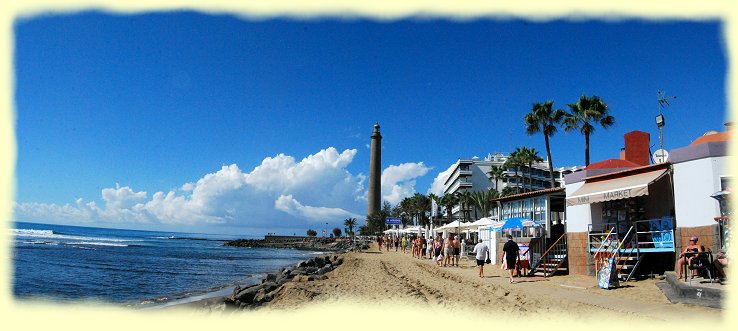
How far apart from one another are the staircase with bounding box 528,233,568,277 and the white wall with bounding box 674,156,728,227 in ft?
14.1

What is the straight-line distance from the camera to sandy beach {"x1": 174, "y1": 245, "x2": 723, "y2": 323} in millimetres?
8484

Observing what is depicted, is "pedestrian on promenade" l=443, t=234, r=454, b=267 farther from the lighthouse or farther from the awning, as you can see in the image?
the lighthouse

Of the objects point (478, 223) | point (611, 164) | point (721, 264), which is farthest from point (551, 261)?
point (478, 223)

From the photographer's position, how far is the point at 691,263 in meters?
9.60

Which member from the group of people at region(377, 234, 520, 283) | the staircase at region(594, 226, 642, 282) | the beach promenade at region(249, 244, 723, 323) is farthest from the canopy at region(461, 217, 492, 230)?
the staircase at region(594, 226, 642, 282)

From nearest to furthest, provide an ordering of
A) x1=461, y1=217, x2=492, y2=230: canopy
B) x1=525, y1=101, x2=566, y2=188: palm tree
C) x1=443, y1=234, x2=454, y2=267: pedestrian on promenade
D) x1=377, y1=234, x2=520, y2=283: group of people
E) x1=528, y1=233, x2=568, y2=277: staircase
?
x1=377, y1=234, x2=520, y2=283: group of people < x1=528, y1=233, x2=568, y2=277: staircase < x1=443, y1=234, x2=454, y2=267: pedestrian on promenade < x1=461, y1=217, x2=492, y2=230: canopy < x1=525, y1=101, x2=566, y2=188: palm tree

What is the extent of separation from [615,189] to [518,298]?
16.6ft

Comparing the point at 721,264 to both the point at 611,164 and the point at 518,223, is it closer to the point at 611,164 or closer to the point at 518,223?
the point at 611,164

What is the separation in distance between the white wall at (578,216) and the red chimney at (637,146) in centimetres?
395

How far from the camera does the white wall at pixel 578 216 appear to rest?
15156 mm

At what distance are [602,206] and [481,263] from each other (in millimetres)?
4221

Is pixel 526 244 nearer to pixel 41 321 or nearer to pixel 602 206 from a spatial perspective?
pixel 602 206

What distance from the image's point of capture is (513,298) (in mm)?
10578

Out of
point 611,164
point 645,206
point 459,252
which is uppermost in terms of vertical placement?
point 611,164
